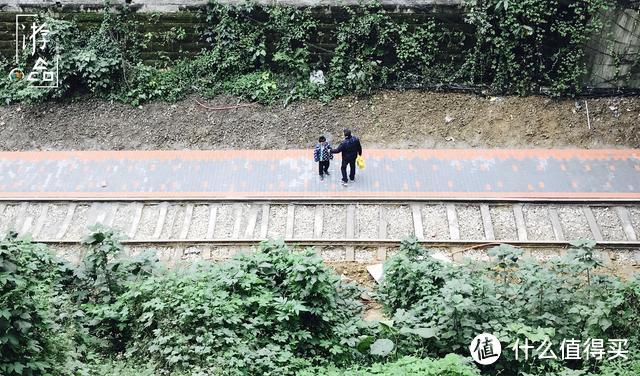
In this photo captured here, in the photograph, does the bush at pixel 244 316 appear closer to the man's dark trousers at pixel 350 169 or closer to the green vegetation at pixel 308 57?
the man's dark trousers at pixel 350 169

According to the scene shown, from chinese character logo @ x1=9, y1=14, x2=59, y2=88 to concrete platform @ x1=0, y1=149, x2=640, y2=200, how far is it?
2.02 m

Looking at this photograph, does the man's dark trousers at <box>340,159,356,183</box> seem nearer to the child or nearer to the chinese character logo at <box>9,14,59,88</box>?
the child

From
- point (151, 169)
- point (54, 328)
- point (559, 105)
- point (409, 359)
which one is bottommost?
point (409, 359)

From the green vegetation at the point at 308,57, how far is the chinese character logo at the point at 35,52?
0.14 meters

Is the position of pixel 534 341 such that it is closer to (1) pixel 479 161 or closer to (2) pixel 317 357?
(2) pixel 317 357

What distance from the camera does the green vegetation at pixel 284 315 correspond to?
8469 mm

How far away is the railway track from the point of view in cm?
1235

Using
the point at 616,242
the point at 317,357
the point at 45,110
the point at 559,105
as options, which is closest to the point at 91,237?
the point at 317,357

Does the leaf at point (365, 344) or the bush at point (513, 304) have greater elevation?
the bush at point (513, 304)

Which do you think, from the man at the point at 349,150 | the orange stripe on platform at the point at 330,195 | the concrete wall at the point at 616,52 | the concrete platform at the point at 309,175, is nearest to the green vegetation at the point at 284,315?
the orange stripe on platform at the point at 330,195

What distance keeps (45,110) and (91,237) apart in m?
6.98

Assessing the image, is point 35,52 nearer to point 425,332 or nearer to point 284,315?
point 284,315

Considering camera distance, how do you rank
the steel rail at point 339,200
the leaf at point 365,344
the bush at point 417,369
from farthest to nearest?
the steel rail at point 339,200, the leaf at point 365,344, the bush at point 417,369

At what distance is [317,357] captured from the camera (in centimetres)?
912
